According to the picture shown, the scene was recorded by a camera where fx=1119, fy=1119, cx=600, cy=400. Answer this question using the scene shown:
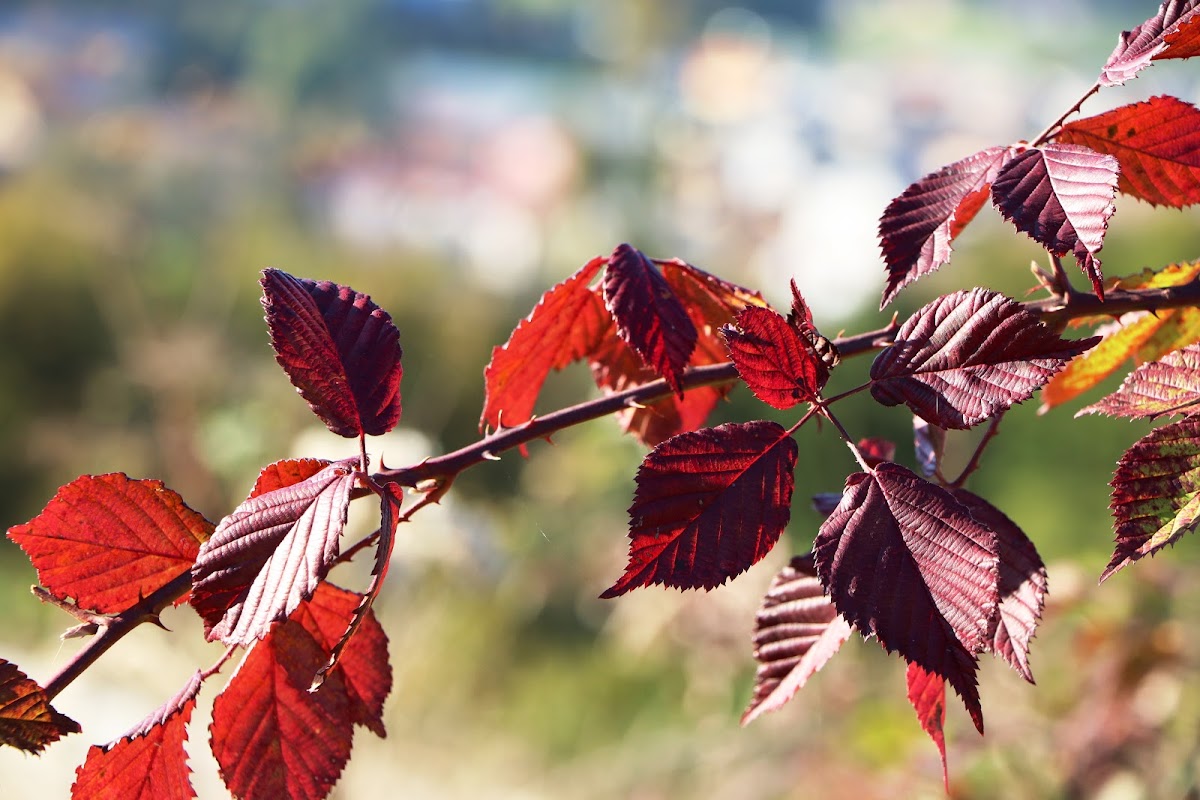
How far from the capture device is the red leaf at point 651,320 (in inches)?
9.7

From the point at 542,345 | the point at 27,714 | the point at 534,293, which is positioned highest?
the point at 534,293

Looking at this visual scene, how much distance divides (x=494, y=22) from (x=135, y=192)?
1917 millimetres

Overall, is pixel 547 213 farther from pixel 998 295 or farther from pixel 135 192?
pixel 998 295

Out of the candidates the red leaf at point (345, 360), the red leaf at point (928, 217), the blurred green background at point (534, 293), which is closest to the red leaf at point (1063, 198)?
the red leaf at point (928, 217)

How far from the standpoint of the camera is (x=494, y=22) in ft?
14.8

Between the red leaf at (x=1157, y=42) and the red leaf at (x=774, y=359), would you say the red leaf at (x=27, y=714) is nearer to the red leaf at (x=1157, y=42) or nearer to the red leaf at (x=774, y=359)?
the red leaf at (x=774, y=359)

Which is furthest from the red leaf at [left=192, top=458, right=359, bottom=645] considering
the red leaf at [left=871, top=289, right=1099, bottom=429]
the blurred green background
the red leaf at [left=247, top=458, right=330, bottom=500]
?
the blurred green background

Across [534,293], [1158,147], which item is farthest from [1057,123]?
[534,293]

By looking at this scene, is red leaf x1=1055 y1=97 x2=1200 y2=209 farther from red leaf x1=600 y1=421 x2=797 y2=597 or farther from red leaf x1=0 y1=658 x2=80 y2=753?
red leaf x1=0 y1=658 x2=80 y2=753

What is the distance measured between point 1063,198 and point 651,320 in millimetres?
94

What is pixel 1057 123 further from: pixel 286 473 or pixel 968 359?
pixel 286 473

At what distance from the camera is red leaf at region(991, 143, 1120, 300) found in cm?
24

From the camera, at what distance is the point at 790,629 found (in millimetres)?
298

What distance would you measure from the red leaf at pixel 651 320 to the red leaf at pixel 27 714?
0.44 ft
